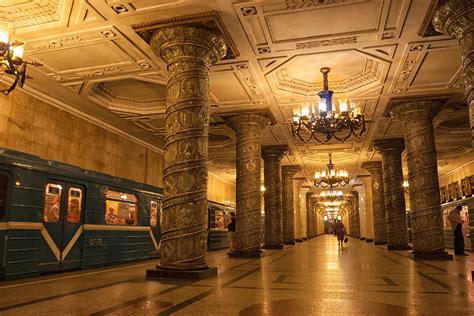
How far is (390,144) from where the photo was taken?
1545 centimetres

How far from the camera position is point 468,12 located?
230 inches

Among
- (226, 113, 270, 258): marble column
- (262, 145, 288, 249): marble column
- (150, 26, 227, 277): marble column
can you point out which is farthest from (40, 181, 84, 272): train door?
(262, 145, 288, 249): marble column

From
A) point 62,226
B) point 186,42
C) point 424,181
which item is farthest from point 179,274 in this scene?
point 424,181

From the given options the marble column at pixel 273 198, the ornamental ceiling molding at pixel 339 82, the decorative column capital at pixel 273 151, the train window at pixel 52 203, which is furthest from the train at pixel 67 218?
the decorative column capital at pixel 273 151

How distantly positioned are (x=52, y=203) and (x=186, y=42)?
4200mm

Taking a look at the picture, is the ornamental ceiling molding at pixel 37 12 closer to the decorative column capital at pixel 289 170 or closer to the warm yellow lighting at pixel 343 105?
the warm yellow lighting at pixel 343 105

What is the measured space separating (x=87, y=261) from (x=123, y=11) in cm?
540

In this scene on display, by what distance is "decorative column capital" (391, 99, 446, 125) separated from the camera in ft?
35.1

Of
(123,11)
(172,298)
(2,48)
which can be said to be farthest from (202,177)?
(2,48)

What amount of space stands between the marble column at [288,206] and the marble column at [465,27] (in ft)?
47.4

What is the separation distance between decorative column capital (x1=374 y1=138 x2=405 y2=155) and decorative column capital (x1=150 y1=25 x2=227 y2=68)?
10433 mm

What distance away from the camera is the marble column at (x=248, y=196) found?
36.5ft

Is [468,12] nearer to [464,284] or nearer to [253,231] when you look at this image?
[464,284]

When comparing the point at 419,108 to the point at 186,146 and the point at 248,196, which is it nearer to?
the point at 248,196
